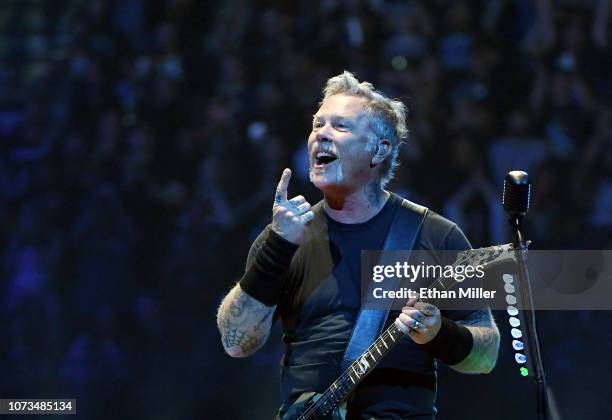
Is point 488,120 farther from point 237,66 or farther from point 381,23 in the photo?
point 237,66

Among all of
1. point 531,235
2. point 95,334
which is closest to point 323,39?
point 531,235

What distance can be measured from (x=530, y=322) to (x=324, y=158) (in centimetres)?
105

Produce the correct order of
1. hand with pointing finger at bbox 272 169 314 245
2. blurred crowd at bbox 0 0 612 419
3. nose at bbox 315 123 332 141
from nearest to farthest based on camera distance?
hand with pointing finger at bbox 272 169 314 245, nose at bbox 315 123 332 141, blurred crowd at bbox 0 0 612 419

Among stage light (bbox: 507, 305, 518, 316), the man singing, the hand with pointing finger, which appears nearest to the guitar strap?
the man singing

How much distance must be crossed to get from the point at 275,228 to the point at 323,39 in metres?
3.37

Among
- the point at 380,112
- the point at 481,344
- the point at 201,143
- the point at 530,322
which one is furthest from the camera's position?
the point at 201,143

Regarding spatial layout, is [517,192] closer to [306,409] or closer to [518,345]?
[518,345]

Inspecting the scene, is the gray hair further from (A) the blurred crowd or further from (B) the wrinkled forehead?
(A) the blurred crowd

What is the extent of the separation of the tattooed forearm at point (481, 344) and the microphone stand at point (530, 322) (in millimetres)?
530

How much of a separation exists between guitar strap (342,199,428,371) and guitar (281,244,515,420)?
0.13 ft

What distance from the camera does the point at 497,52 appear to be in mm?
5961

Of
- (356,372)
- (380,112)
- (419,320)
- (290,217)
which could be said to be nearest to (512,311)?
→ (419,320)

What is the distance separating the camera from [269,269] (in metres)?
2.98

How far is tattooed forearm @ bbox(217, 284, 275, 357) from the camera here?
10.2ft
